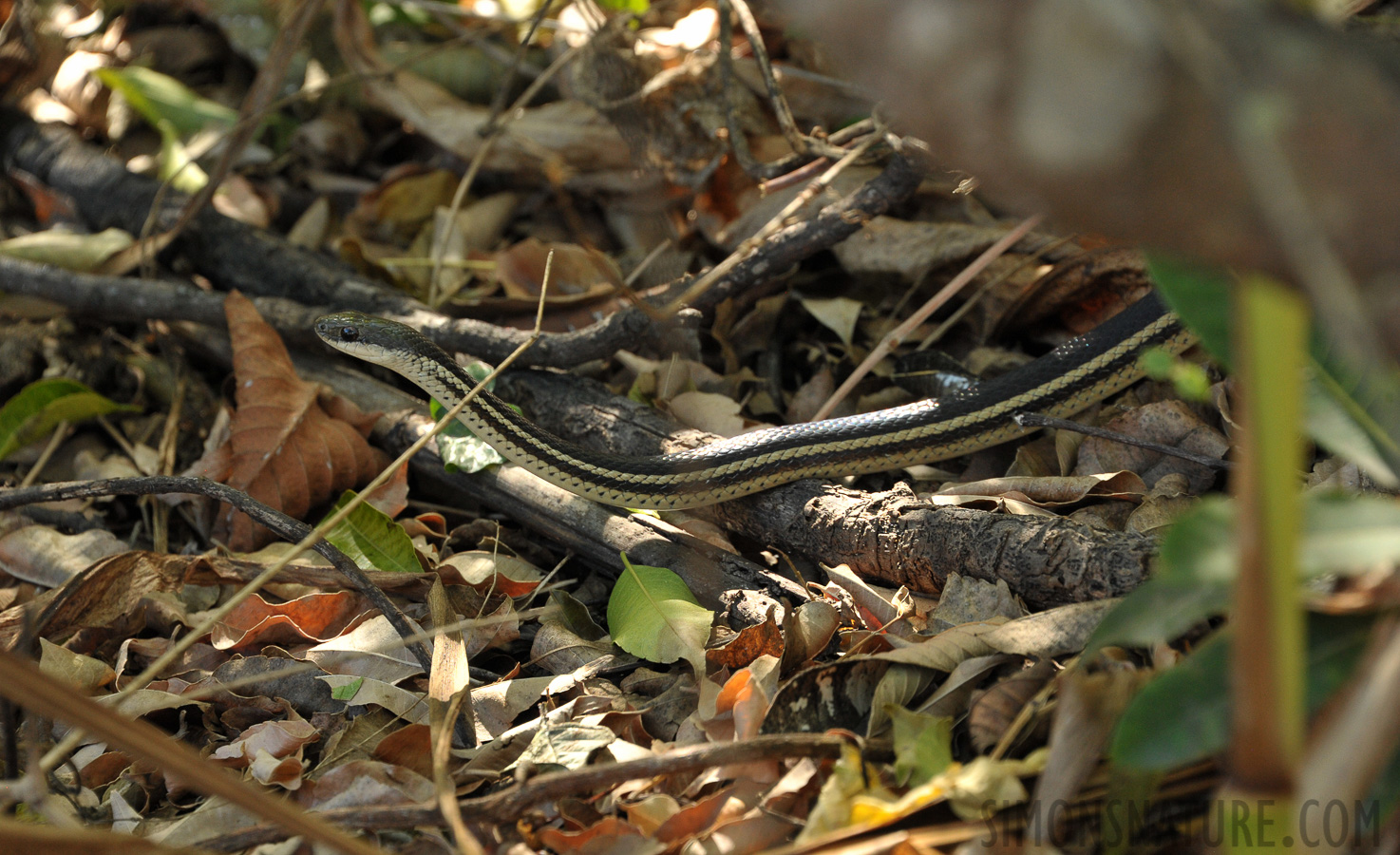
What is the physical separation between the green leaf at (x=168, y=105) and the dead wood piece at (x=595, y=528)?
2.72 m

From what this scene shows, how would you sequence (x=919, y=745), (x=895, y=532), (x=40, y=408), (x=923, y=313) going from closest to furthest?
(x=919, y=745), (x=895, y=532), (x=923, y=313), (x=40, y=408)

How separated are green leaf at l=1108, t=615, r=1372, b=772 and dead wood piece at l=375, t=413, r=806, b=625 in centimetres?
139

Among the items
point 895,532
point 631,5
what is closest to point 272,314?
point 631,5

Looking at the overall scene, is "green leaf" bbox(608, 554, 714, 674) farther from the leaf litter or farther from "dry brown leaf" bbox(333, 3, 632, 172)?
"dry brown leaf" bbox(333, 3, 632, 172)

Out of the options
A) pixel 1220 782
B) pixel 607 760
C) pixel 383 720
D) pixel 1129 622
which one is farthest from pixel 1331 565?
pixel 383 720

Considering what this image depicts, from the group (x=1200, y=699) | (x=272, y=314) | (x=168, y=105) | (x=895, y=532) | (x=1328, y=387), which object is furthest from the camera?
(x=168, y=105)

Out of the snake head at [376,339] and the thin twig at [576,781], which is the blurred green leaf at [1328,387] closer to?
the thin twig at [576,781]

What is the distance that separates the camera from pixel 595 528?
344cm

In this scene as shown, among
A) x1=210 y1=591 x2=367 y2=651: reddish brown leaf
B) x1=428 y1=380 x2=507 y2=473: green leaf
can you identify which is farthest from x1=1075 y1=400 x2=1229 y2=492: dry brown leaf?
x1=210 y1=591 x2=367 y2=651: reddish brown leaf

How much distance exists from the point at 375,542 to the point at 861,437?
1.86 metres

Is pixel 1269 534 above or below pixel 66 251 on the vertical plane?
below

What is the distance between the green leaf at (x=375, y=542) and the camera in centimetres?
341

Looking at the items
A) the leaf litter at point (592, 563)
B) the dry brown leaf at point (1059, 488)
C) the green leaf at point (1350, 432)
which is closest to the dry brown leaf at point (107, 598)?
the leaf litter at point (592, 563)

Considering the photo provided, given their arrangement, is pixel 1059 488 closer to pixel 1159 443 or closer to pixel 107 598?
pixel 1159 443
